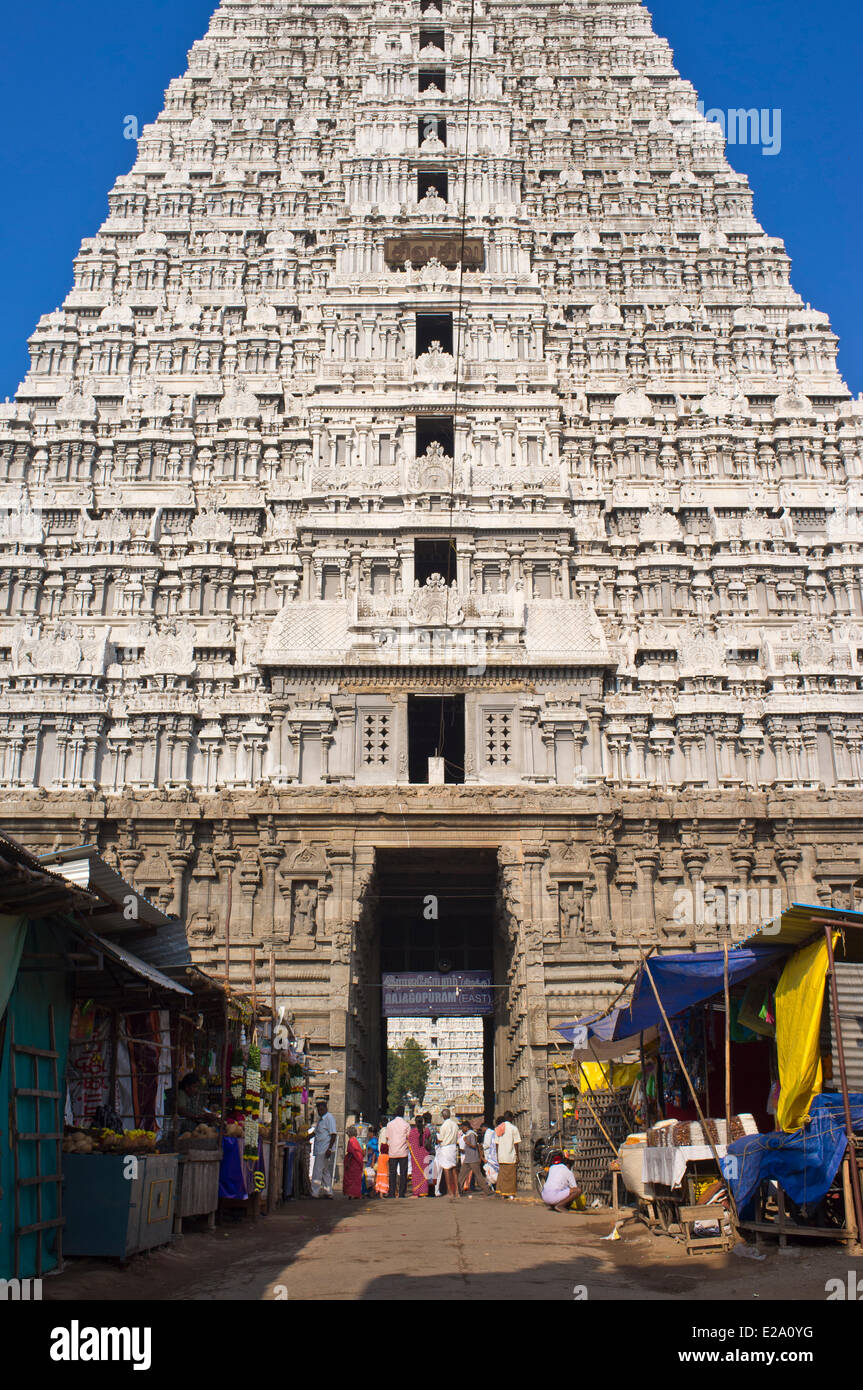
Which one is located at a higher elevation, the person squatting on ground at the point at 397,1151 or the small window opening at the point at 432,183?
the small window opening at the point at 432,183

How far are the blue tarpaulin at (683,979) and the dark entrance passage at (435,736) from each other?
1332cm

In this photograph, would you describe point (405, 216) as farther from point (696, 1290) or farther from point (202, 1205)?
point (696, 1290)

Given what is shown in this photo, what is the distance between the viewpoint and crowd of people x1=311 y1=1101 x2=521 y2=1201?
20.8 metres

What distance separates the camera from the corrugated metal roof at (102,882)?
10.8 metres

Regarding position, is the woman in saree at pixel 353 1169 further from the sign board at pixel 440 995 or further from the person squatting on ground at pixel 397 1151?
the sign board at pixel 440 995

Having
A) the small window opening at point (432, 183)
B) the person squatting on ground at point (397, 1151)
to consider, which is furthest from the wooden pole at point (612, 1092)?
the small window opening at point (432, 183)

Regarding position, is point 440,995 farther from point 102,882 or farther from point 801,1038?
point 102,882

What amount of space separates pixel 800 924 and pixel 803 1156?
2.17m

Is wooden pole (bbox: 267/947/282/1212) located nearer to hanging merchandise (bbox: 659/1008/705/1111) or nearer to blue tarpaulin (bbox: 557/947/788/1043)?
blue tarpaulin (bbox: 557/947/788/1043)

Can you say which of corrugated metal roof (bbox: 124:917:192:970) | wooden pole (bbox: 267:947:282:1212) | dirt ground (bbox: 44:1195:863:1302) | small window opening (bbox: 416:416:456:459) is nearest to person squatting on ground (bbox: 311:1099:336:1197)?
wooden pole (bbox: 267:947:282:1212)

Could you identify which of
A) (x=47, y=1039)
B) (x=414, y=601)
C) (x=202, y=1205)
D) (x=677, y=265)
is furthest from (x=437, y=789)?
(x=677, y=265)

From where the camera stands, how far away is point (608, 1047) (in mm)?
18875

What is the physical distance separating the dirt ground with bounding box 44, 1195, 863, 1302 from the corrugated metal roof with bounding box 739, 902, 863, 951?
2.86 m

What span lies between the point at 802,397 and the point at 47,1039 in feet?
98.9
